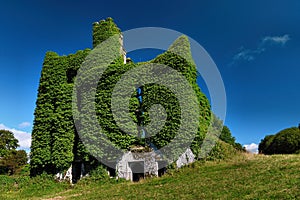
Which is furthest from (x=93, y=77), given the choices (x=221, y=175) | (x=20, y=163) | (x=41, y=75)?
(x=20, y=163)

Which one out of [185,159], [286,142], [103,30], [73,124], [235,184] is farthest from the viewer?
[286,142]

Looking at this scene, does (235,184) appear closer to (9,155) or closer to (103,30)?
(103,30)

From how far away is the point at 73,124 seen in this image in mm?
20578

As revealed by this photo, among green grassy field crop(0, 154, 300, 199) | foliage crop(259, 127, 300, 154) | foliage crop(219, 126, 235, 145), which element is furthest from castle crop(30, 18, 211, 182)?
foliage crop(219, 126, 235, 145)

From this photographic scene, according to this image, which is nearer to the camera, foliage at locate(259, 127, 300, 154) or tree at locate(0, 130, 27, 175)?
foliage at locate(259, 127, 300, 154)

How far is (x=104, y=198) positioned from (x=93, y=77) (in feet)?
35.0

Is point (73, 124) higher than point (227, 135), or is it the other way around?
point (227, 135)

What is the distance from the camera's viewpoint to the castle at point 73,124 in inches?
730

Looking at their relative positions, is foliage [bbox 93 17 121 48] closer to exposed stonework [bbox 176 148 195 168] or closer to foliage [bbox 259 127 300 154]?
exposed stonework [bbox 176 148 195 168]

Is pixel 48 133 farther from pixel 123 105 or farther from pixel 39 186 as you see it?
pixel 123 105

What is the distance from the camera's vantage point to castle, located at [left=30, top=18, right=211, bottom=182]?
18547 millimetres

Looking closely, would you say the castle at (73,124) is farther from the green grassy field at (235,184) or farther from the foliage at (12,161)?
the foliage at (12,161)

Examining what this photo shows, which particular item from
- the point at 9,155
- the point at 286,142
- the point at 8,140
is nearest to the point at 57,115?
the point at 286,142

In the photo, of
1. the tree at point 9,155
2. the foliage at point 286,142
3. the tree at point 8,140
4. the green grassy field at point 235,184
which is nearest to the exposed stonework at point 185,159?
the green grassy field at point 235,184
